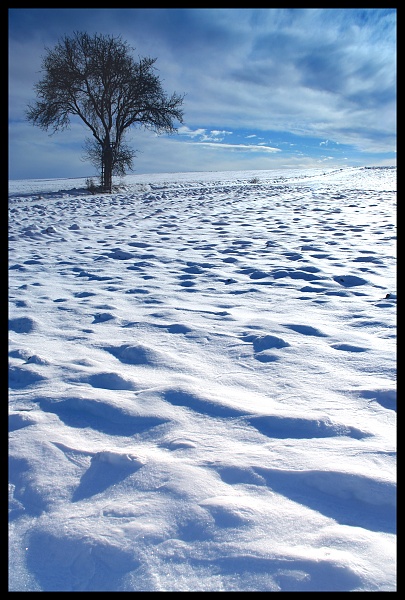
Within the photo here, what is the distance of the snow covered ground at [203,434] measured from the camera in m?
1.14

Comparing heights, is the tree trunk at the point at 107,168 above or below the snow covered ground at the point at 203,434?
above

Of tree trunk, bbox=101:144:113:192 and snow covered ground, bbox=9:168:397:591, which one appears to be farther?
tree trunk, bbox=101:144:113:192

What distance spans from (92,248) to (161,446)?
4.49 meters

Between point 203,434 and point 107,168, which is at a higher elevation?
point 107,168

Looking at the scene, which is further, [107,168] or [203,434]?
[107,168]

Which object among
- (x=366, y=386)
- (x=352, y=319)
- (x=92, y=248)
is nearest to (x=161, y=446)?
(x=366, y=386)

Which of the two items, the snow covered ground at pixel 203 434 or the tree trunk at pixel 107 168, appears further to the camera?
the tree trunk at pixel 107 168

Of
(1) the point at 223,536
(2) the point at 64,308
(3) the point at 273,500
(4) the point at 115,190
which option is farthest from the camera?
(4) the point at 115,190

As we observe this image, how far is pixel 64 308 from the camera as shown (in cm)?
324

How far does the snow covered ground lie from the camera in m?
1.14

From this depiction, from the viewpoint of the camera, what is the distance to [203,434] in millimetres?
1679

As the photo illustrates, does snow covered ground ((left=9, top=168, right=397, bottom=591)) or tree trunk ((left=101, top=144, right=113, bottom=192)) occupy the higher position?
tree trunk ((left=101, top=144, right=113, bottom=192))
